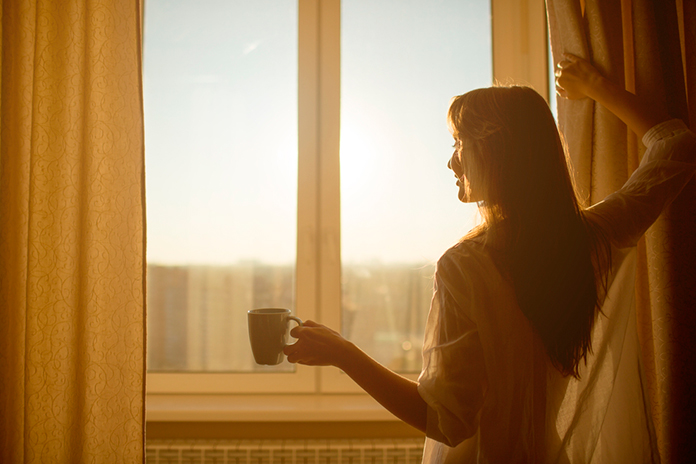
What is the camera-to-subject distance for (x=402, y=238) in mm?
1649

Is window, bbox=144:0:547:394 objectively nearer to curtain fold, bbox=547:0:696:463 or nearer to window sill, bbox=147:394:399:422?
window sill, bbox=147:394:399:422

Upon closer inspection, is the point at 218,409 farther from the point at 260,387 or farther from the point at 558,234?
the point at 558,234

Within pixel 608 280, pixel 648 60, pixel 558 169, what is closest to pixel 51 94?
pixel 558 169

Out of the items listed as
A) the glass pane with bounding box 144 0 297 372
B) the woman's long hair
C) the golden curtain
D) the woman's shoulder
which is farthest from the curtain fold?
the golden curtain

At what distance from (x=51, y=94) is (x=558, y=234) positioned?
1.43 m

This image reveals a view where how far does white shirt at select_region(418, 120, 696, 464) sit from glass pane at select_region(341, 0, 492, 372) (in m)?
0.77

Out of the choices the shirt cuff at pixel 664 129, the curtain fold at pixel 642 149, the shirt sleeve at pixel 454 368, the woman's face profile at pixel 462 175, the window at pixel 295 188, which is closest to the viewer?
the shirt sleeve at pixel 454 368

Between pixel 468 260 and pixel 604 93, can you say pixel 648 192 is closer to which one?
pixel 604 93

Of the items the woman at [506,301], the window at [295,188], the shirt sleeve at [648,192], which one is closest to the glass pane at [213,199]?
the window at [295,188]

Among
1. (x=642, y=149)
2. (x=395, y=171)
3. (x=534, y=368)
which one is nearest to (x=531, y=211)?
(x=534, y=368)

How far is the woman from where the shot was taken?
2.21ft

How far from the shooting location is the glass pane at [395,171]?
165cm

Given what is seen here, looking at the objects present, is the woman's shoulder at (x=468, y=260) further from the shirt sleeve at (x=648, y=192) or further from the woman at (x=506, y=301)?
the shirt sleeve at (x=648, y=192)

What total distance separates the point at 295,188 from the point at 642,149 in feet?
3.74
